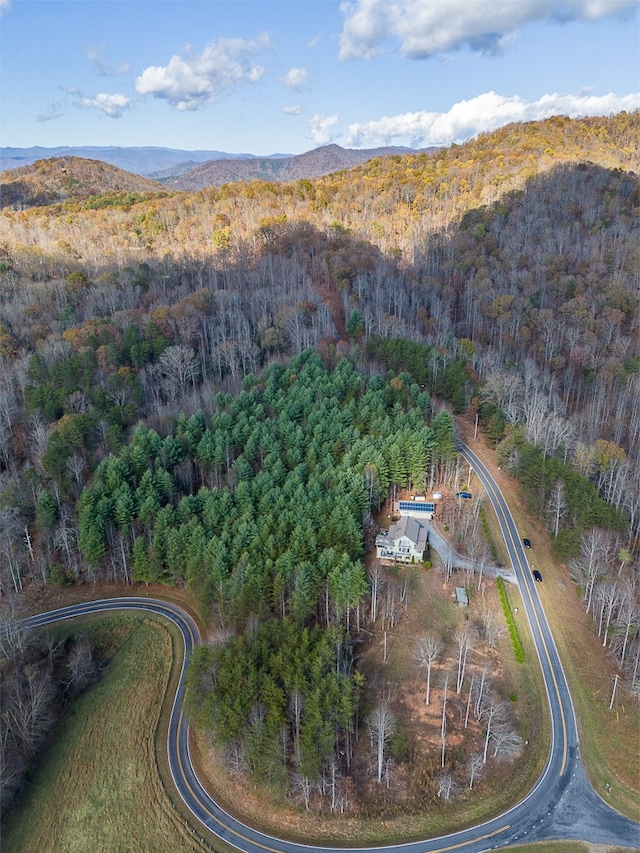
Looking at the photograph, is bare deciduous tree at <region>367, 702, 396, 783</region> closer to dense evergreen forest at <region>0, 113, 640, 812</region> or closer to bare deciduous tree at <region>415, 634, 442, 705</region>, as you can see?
dense evergreen forest at <region>0, 113, 640, 812</region>

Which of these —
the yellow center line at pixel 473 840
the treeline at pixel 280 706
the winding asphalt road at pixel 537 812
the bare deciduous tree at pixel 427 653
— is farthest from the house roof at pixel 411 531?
the yellow center line at pixel 473 840

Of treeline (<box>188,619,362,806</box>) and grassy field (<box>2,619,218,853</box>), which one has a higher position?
treeline (<box>188,619,362,806</box>)

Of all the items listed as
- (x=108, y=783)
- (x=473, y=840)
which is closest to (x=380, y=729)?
(x=473, y=840)

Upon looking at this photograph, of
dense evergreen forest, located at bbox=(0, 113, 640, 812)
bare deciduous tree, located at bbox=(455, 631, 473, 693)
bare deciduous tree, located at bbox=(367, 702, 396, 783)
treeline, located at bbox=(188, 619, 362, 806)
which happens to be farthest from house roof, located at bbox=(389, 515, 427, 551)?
bare deciduous tree, located at bbox=(367, 702, 396, 783)

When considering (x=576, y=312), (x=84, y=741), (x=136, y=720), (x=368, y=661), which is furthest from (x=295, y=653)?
(x=576, y=312)

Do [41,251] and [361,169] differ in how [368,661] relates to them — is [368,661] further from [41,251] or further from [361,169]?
[361,169]

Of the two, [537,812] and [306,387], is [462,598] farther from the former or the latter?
[306,387]
